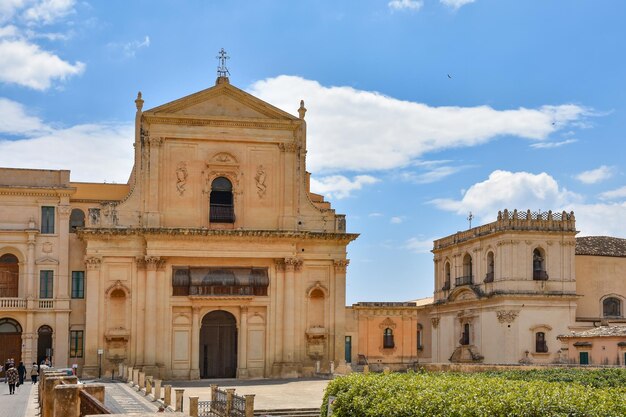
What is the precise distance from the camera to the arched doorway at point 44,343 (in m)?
47.5

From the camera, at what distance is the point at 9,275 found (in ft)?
157

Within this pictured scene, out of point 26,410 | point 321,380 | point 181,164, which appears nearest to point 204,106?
point 181,164

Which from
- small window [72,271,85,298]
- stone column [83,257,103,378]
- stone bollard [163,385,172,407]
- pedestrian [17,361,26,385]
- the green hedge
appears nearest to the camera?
the green hedge

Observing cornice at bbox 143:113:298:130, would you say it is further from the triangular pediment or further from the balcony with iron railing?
the balcony with iron railing

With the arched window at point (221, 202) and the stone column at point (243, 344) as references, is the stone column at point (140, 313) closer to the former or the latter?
the arched window at point (221, 202)

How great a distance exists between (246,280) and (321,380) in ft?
21.4

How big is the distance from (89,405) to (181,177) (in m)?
36.2

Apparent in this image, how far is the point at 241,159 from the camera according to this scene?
164 feet

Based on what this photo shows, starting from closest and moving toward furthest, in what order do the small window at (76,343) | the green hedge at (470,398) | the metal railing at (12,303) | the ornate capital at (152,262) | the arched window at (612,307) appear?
the green hedge at (470,398) → the metal railing at (12,303) → the ornate capital at (152,262) → the small window at (76,343) → the arched window at (612,307)

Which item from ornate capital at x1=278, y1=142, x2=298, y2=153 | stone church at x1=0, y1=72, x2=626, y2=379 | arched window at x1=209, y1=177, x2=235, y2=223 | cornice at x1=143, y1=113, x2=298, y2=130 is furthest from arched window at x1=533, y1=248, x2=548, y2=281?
arched window at x1=209, y1=177, x2=235, y2=223

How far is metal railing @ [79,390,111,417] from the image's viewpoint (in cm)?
1206

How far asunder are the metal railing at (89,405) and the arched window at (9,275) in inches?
1393

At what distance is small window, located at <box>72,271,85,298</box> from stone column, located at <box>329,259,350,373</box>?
13.3 meters

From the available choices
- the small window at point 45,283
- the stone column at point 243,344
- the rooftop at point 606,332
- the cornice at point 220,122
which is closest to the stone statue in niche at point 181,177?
the cornice at point 220,122
